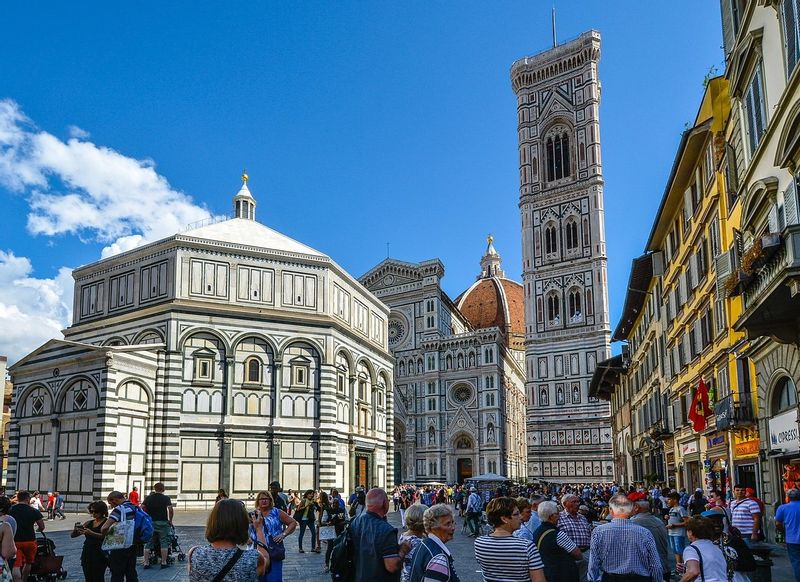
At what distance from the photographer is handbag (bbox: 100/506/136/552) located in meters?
9.65

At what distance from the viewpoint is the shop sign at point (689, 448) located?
87.3ft

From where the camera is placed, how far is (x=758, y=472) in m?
18.8

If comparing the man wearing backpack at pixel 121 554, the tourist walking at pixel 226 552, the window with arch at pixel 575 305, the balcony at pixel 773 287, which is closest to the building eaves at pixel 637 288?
the balcony at pixel 773 287

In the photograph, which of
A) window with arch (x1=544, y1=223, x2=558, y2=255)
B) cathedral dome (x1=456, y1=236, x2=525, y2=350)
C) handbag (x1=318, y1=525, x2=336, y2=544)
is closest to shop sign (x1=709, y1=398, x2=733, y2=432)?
handbag (x1=318, y1=525, x2=336, y2=544)

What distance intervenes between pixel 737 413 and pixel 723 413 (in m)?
0.95

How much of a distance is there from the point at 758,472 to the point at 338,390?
24.1 metres

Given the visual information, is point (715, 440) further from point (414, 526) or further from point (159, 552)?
point (414, 526)

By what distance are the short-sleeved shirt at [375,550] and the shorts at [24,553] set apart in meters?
6.36

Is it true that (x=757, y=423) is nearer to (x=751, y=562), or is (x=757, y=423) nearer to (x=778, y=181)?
(x=778, y=181)

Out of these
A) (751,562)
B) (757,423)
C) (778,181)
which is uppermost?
(778,181)

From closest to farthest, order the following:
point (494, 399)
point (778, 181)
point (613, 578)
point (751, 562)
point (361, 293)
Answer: point (613, 578) → point (751, 562) → point (778, 181) → point (361, 293) → point (494, 399)

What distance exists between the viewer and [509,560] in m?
5.86

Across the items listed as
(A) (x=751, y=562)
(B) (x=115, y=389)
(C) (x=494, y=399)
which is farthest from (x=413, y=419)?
(A) (x=751, y=562)

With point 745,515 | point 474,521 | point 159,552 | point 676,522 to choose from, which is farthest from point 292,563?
point 474,521
